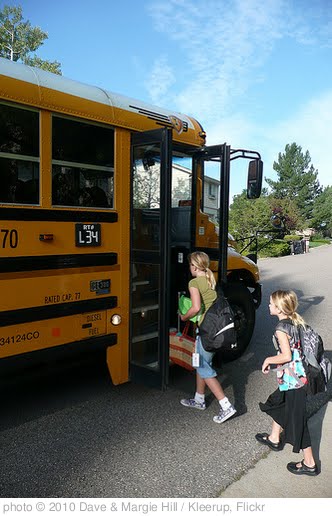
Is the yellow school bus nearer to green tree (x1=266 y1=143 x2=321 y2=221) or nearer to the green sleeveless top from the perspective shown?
the green sleeveless top

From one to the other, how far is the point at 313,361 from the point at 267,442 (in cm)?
75

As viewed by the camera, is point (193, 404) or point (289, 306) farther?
point (193, 404)

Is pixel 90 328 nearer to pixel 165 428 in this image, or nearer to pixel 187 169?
pixel 165 428

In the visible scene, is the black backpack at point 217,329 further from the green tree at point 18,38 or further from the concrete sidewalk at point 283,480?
the green tree at point 18,38

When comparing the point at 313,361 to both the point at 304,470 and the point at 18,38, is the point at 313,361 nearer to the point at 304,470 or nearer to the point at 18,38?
the point at 304,470

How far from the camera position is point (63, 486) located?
2398 millimetres

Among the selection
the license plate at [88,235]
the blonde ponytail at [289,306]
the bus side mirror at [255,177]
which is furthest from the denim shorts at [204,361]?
the bus side mirror at [255,177]

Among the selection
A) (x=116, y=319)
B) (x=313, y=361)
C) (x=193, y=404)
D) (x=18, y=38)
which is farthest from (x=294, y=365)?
(x=18, y=38)

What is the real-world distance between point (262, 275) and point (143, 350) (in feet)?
31.9

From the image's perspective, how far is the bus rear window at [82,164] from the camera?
9.70ft

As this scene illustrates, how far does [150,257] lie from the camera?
3.38 meters

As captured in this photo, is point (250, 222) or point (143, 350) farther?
point (250, 222)
